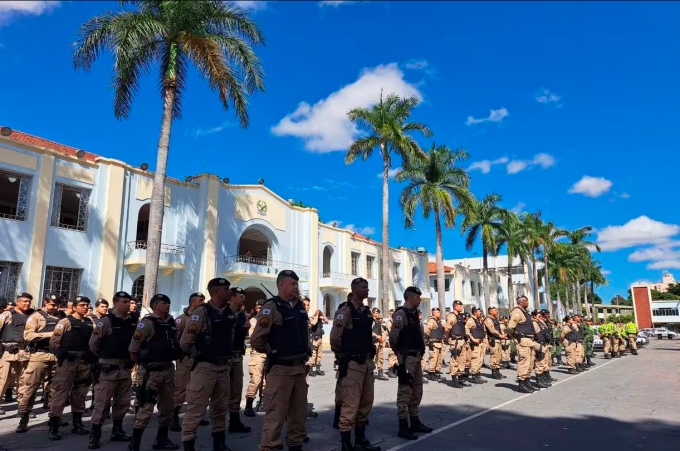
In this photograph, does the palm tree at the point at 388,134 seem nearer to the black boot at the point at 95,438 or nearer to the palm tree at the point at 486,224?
the palm tree at the point at 486,224

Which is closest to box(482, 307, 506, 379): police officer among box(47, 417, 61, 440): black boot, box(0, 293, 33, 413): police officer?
box(47, 417, 61, 440): black boot

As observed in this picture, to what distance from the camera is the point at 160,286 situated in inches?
797

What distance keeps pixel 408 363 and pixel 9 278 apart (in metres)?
15.0

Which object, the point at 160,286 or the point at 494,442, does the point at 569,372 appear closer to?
the point at 494,442

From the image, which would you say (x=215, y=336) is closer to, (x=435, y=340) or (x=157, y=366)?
(x=157, y=366)

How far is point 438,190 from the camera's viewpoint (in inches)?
1110

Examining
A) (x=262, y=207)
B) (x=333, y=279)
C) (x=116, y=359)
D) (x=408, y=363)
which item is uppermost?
(x=262, y=207)

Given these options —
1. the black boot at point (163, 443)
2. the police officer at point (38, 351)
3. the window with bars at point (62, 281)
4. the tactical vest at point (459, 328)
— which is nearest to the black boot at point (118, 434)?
the black boot at point (163, 443)

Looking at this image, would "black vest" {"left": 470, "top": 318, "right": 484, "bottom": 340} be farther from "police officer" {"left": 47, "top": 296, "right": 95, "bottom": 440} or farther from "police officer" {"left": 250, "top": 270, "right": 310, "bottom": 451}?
"police officer" {"left": 47, "top": 296, "right": 95, "bottom": 440}

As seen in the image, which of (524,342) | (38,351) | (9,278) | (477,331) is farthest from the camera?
(9,278)

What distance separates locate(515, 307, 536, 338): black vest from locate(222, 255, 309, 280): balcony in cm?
1421

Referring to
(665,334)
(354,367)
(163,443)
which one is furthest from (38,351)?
(665,334)

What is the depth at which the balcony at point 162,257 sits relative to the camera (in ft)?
62.2

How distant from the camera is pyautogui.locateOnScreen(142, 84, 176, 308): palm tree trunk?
13.8m
